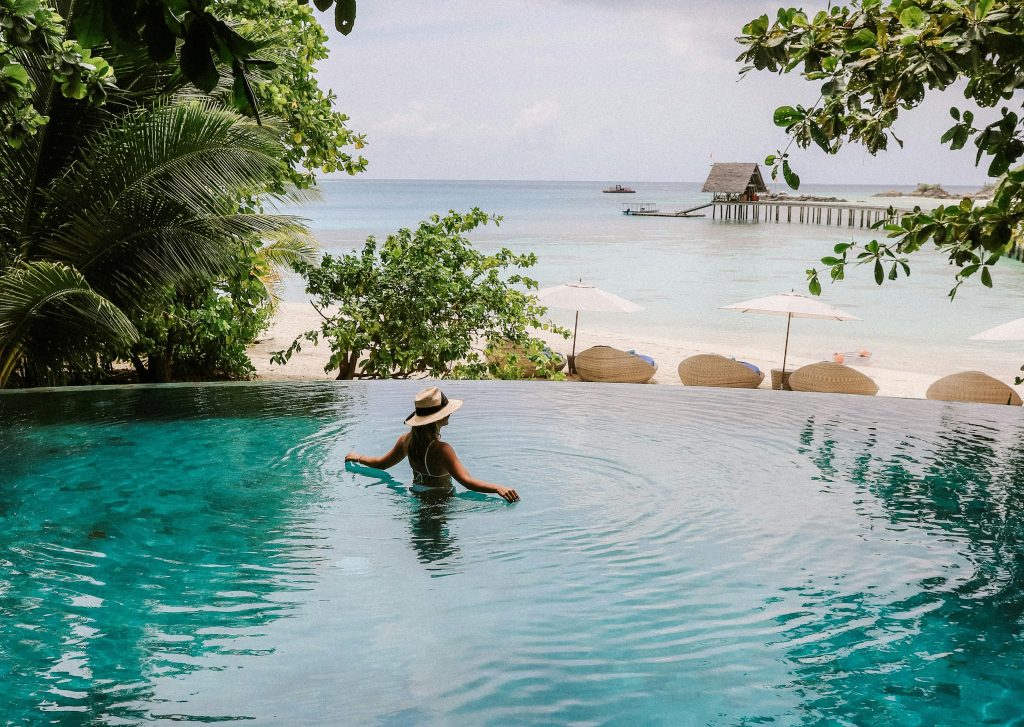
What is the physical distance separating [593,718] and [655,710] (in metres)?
0.25

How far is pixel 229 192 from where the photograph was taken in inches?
345

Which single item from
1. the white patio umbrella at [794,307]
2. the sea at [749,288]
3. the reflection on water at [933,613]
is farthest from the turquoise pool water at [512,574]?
the white patio umbrella at [794,307]

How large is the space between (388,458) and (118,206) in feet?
13.3

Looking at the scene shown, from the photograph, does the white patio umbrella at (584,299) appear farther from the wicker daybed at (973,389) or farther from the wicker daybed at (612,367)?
the wicker daybed at (973,389)

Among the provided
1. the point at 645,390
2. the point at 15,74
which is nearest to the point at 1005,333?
the point at 645,390

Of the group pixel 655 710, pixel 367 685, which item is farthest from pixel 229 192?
pixel 655 710

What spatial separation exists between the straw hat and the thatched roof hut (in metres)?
76.9

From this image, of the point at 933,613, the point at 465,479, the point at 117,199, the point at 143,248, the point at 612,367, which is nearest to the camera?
the point at 933,613

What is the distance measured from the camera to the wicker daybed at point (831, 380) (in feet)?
39.6

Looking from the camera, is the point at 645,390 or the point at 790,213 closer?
the point at 645,390

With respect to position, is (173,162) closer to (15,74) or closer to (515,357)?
(15,74)

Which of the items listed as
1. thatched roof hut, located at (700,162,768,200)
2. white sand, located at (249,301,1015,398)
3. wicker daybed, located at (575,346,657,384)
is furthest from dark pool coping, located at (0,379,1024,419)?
thatched roof hut, located at (700,162,768,200)

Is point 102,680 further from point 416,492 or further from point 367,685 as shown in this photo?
point 416,492

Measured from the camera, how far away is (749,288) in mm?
39125
